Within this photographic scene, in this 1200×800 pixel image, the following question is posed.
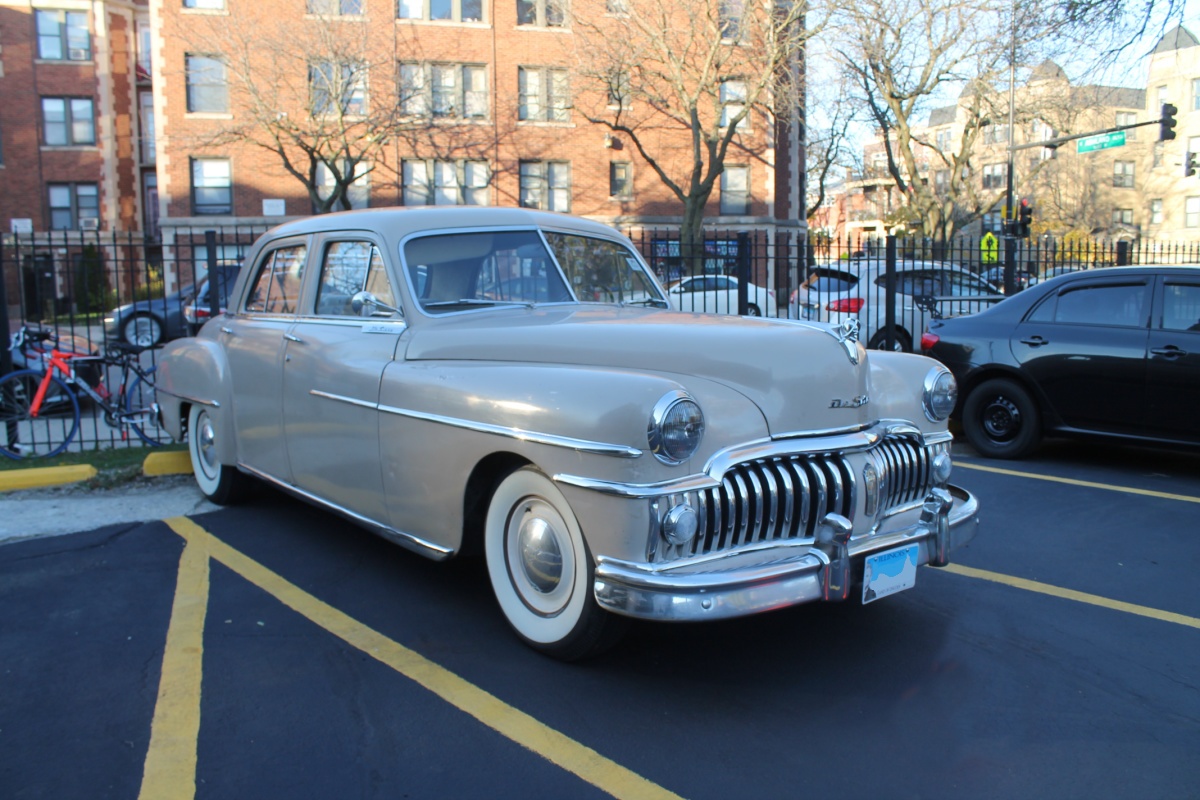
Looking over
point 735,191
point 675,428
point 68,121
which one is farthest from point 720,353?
point 68,121

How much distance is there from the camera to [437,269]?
457cm

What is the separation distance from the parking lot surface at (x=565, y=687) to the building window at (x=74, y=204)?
37.0 m

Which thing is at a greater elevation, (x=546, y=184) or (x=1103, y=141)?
(x=546, y=184)

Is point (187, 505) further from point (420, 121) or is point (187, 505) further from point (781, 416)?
point (420, 121)

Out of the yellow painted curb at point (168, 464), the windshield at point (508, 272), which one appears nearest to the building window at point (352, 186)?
the yellow painted curb at point (168, 464)

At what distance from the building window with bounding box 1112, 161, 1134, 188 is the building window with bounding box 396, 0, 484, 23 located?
38801 millimetres

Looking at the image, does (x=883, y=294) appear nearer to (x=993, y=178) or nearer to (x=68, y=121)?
(x=68, y=121)

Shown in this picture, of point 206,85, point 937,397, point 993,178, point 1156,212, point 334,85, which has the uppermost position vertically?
point 993,178

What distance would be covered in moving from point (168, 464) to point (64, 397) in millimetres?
1574

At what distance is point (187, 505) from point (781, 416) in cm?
453

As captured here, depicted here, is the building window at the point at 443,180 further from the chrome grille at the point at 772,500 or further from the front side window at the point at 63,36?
the chrome grille at the point at 772,500

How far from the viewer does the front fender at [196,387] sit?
228 inches

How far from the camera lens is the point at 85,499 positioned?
655 centimetres

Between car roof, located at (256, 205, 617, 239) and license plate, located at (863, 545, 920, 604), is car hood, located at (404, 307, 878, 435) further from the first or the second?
car roof, located at (256, 205, 617, 239)
